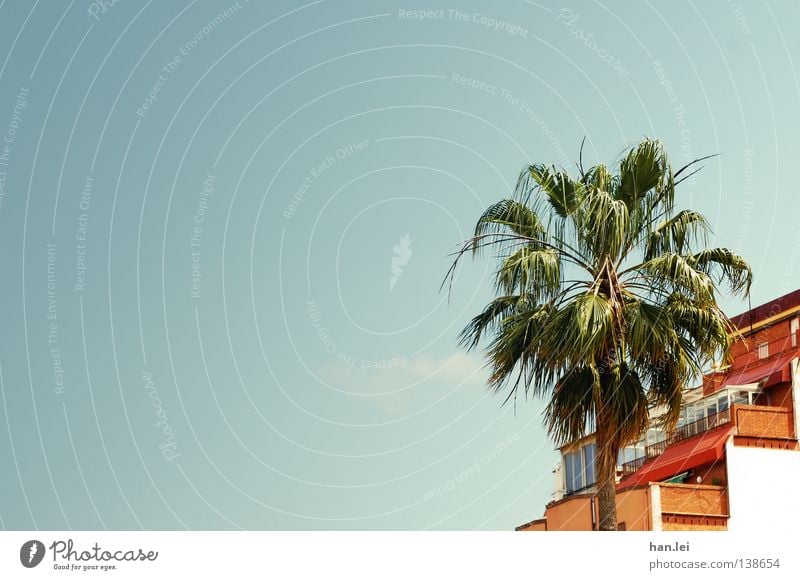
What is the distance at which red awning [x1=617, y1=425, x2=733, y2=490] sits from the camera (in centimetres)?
3550

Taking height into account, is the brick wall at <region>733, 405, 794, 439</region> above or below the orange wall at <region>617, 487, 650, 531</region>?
above

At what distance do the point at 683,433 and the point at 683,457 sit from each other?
1.81 m

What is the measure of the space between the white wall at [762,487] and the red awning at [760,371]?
11.4ft

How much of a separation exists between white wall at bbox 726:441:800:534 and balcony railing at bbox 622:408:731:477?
1.85 m

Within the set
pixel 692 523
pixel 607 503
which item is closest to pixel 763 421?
pixel 692 523

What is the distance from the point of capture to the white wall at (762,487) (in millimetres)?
33719

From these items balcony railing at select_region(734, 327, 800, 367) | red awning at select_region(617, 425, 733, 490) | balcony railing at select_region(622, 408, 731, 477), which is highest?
balcony railing at select_region(734, 327, 800, 367)

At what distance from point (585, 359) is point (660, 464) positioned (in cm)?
2368

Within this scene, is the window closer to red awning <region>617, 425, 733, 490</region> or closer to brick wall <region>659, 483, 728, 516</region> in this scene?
red awning <region>617, 425, 733, 490</region>

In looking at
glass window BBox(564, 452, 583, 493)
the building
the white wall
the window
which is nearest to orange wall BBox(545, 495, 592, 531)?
the building

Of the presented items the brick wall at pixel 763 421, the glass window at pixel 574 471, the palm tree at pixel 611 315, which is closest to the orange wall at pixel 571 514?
the brick wall at pixel 763 421

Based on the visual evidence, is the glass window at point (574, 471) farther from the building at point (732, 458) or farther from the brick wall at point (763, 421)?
the brick wall at point (763, 421)
